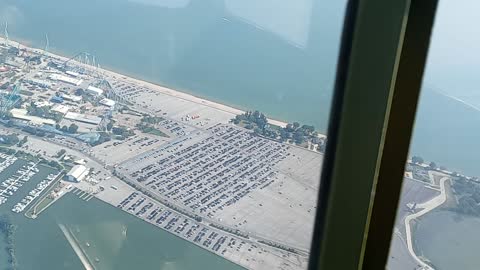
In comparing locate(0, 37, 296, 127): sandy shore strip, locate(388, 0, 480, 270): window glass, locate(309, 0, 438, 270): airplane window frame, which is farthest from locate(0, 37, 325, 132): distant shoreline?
locate(388, 0, 480, 270): window glass

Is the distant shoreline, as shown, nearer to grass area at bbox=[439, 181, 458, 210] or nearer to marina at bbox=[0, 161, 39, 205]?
marina at bbox=[0, 161, 39, 205]

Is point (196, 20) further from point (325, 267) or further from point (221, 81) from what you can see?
point (325, 267)

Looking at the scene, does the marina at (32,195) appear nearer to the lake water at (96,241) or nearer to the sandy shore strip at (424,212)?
the lake water at (96,241)

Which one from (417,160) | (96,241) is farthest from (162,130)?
(417,160)

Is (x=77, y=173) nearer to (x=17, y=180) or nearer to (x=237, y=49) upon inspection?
(x=17, y=180)

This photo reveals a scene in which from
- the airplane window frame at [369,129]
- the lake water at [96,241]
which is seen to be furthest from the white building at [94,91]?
the airplane window frame at [369,129]

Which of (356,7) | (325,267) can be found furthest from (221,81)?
(325,267)
